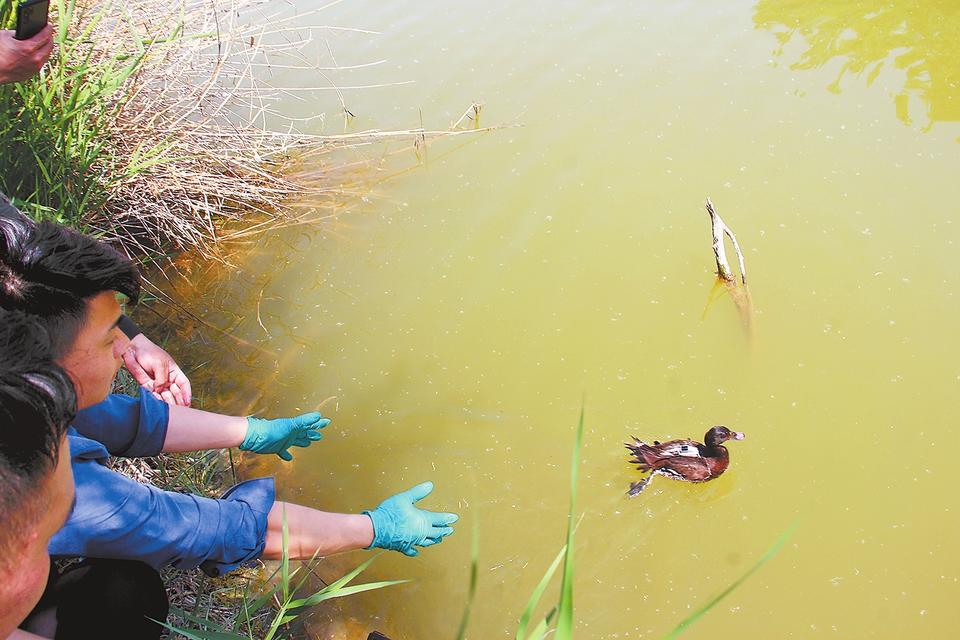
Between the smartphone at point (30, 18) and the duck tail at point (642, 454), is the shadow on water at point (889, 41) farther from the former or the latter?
the smartphone at point (30, 18)

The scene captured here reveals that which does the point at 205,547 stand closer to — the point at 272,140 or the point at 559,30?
the point at 272,140

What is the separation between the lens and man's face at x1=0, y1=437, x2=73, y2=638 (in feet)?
4.03

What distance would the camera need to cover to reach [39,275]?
178 cm

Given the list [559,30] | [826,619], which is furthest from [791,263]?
[559,30]

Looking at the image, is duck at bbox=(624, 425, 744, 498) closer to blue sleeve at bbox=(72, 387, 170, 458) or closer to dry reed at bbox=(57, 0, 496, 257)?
blue sleeve at bbox=(72, 387, 170, 458)

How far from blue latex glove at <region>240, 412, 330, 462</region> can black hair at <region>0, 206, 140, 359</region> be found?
1049 mm

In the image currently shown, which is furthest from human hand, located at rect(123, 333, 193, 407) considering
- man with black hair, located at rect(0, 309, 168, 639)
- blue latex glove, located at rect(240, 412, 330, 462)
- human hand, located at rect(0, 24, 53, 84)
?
man with black hair, located at rect(0, 309, 168, 639)

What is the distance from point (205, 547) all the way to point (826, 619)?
1945 millimetres

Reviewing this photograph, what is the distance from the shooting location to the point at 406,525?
2.64m

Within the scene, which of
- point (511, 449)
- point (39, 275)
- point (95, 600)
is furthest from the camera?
point (511, 449)

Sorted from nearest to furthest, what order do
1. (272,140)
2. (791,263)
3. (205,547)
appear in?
(205,547)
(791,263)
(272,140)

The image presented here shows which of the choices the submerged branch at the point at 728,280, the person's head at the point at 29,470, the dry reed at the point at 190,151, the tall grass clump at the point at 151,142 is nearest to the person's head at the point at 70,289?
the person's head at the point at 29,470

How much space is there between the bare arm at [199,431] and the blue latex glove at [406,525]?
0.56 metres

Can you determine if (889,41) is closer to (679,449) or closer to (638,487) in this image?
(679,449)
